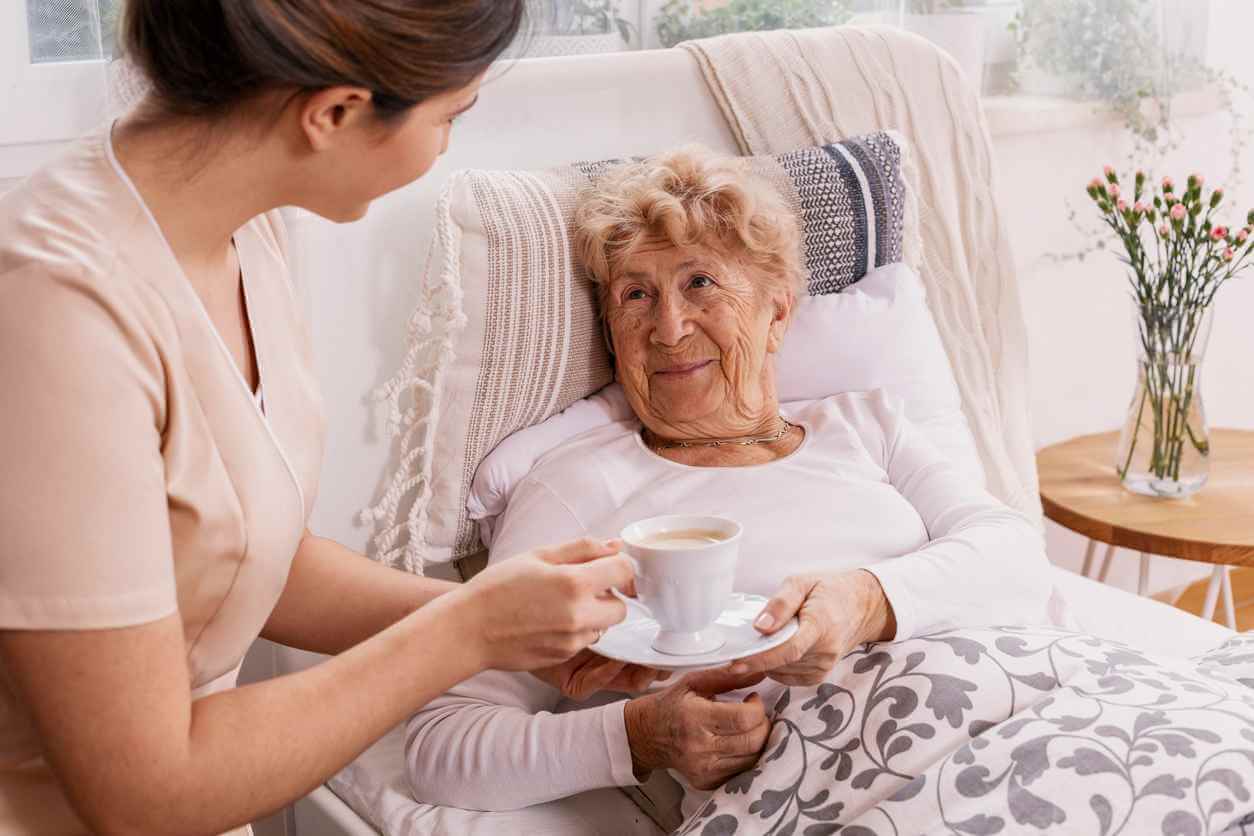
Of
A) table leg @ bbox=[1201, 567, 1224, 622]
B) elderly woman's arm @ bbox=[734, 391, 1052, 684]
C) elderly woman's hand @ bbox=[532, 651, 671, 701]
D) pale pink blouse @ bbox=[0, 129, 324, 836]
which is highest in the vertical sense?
pale pink blouse @ bbox=[0, 129, 324, 836]

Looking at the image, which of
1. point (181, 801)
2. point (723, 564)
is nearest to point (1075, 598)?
point (723, 564)

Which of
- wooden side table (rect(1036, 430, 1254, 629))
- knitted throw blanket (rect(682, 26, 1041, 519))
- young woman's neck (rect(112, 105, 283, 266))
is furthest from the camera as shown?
wooden side table (rect(1036, 430, 1254, 629))

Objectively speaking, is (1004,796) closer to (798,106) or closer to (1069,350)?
(798,106)

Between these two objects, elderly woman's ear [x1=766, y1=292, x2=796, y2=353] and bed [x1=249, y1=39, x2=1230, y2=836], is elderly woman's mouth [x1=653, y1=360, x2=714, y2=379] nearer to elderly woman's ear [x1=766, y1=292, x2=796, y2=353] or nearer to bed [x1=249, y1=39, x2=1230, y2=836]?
elderly woman's ear [x1=766, y1=292, x2=796, y2=353]

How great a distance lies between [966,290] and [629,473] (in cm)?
73

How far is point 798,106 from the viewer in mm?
1860

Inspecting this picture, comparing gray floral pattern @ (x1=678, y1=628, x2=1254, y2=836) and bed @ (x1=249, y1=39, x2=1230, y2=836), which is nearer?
gray floral pattern @ (x1=678, y1=628, x2=1254, y2=836)

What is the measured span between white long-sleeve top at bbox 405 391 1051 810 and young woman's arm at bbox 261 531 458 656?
6.2 inches

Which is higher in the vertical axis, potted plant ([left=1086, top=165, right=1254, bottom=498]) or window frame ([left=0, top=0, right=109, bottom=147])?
window frame ([left=0, top=0, right=109, bottom=147])

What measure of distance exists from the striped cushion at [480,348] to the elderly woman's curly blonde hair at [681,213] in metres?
0.04

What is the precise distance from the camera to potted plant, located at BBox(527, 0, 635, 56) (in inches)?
81.4

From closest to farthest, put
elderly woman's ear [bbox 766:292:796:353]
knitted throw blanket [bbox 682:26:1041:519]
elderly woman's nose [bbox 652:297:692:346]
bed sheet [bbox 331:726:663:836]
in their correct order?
1. bed sheet [bbox 331:726:663:836]
2. elderly woman's nose [bbox 652:297:692:346]
3. elderly woman's ear [bbox 766:292:796:353]
4. knitted throw blanket [bbox 682:26:1041:519]

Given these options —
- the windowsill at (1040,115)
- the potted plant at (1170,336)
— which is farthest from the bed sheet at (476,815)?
the windowsill at (1040,115)

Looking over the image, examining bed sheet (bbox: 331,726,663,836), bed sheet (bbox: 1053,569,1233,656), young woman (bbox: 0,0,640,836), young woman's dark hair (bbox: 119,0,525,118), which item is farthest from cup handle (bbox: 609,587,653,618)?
bed sheet (bbox: 1053,569,1233,656)
